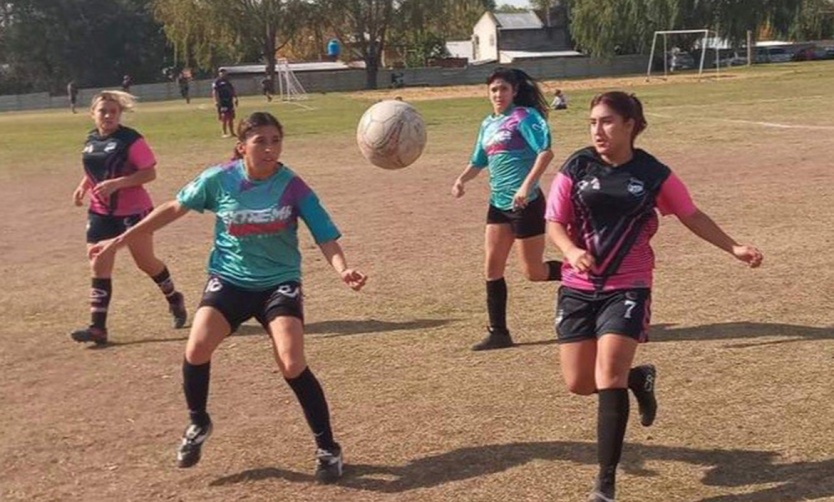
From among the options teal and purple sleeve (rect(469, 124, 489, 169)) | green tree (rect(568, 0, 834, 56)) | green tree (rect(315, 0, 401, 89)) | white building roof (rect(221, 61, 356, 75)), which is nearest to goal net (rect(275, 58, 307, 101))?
green tree (rect(315, 0, 401, 89))

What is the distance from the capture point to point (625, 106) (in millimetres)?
5230

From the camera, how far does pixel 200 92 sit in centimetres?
8794

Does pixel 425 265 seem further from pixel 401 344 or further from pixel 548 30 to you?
pixel 548 30

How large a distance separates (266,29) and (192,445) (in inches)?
3107

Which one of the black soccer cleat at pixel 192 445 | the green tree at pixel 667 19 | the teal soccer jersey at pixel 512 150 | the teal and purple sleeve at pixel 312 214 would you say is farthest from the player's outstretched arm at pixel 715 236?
the green tree at pixel 667 19

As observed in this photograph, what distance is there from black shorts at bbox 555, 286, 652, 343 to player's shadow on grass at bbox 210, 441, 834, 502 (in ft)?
2.72

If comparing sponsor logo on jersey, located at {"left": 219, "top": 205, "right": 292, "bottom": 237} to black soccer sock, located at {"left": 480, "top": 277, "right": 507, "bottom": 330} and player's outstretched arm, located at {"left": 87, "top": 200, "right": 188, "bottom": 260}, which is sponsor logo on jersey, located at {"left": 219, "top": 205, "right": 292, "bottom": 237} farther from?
black soccer sock, located at {"left": 480, "top": 277, "right": 507, "bottom": 330}

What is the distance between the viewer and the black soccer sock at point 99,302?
29.7 ft

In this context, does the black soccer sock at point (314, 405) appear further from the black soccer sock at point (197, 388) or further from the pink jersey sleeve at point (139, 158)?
the pink jersey sleeve at point (139, 158)

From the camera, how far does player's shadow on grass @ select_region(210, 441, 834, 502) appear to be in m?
5.26

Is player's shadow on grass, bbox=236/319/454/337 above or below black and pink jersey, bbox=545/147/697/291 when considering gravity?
below

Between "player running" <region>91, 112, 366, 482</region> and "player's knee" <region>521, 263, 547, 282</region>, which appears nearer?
"player running" <region>91, 112, 366, 482</region>

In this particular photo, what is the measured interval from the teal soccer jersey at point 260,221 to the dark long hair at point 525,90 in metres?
2.77

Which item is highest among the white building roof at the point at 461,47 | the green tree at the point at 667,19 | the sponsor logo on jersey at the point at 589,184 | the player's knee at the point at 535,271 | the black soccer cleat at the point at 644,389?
the green tree at the point at 667,19
